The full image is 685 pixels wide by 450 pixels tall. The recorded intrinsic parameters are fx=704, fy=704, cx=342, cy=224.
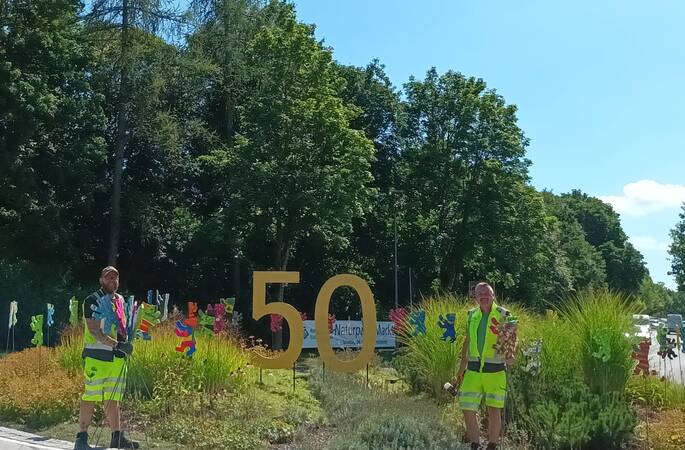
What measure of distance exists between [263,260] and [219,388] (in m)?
21.8

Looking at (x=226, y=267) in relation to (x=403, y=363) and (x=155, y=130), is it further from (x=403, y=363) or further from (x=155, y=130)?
(x=403, y=363)

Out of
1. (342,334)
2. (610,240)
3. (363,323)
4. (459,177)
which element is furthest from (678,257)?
(363,323)

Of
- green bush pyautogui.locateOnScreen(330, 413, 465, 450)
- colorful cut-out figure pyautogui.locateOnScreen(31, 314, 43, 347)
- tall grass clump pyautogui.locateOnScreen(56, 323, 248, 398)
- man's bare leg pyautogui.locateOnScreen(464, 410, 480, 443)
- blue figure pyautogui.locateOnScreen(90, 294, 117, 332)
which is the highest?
blue figure pyautogui.locateOnScreen(90, 294, 117, 332)

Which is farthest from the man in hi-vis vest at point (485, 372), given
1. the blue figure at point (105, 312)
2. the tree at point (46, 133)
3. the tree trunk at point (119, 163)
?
the tree trunk at point (119, 163)

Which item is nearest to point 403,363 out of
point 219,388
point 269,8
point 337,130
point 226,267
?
Result: point 219,388

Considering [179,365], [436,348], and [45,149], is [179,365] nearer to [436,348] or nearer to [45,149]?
[436,348]

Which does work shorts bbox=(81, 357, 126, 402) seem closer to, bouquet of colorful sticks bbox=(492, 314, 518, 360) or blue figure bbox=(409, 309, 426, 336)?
bouquet of colorful sticks bbox=(492, 314, 518, 360)

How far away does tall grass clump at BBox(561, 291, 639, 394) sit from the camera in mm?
9414

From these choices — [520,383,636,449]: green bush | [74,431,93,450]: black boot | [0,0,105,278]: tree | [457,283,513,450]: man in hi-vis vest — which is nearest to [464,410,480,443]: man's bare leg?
[457,283,513,450]: man in hi-vis vest

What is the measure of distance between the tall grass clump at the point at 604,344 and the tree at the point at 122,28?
2182 centimetres

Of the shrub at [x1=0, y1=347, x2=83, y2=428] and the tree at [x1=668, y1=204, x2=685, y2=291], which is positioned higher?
the tree at [x1=668, y1=204, x2=685, y2=291]

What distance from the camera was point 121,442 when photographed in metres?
7.70

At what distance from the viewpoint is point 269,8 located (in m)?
31.2

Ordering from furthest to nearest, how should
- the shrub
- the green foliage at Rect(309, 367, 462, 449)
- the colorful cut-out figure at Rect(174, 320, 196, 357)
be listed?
the colorful cut-out figure at Rect(174, 320, 196, 357) < the shrub < the green foliage at Rect(309, 367, 462, 449)
